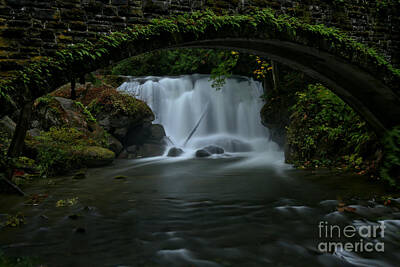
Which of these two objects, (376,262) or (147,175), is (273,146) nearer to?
(147,175)

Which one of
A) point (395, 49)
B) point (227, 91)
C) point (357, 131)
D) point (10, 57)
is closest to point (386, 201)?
point (357, 131)

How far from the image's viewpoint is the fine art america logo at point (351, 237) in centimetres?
285

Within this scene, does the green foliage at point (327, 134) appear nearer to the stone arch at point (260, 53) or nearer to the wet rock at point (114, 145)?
the stone arch at point (260, 53)

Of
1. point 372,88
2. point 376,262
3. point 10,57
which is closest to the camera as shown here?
point 376,262

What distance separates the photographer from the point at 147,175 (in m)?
8.13

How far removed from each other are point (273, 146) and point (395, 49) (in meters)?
7.63

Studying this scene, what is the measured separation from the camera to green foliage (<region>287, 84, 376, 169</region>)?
7.01 m

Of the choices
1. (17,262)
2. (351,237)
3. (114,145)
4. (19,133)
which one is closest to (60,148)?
(19,133)

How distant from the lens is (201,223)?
3.71 m

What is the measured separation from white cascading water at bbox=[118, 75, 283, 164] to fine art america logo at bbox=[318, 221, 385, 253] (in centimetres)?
1143

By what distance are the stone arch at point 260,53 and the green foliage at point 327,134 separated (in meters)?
0.72

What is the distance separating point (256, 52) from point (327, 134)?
335 centimetres

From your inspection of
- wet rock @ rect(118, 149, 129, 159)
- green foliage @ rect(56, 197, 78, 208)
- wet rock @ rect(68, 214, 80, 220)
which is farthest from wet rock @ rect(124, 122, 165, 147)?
wet rock @ rect(68, 214, 80, 220)

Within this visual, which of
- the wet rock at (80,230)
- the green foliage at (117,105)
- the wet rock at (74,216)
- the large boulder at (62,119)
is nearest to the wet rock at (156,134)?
the green foliage at (117,105)
